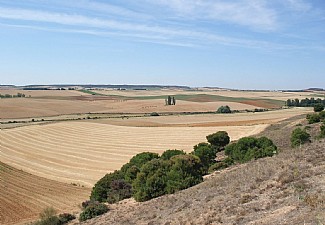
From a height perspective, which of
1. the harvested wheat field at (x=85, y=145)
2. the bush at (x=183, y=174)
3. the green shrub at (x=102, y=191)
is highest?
the bush at (x=183, y=174)

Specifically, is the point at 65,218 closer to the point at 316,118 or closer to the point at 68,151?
the point at 316,118

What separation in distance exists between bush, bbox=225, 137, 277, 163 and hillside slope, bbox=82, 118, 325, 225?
265 inches

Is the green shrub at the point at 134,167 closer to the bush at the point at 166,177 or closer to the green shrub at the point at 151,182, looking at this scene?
the green shrub at the point at 151,182

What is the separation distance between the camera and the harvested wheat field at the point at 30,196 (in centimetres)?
3052

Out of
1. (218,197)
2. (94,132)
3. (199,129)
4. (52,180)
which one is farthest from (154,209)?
(94,132)

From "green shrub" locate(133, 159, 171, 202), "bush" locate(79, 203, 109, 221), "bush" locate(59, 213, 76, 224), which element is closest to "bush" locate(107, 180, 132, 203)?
"green shrub" locate(133, 159, 171, 202)

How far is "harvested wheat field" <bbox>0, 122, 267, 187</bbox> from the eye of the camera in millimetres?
48375

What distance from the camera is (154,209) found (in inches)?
779

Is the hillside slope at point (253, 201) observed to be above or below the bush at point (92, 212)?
above

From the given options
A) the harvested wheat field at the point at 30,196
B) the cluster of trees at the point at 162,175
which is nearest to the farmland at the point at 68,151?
the harvested wheat field at the point at 30,196

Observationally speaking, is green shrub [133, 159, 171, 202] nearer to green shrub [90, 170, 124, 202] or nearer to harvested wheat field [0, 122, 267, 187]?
green shrub [90, 170, 124, 202]

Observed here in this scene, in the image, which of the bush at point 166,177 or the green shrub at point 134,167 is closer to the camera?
the bush at point 166,177

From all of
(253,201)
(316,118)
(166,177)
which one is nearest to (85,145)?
(316,118)

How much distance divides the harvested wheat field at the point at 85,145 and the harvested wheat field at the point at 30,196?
232cm
